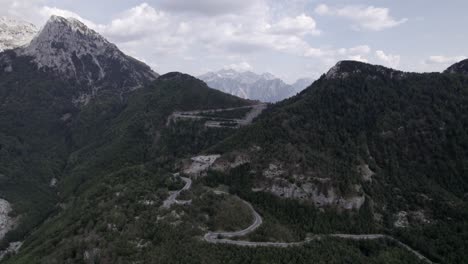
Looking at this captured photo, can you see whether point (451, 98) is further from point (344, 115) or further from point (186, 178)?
point (186, 178)

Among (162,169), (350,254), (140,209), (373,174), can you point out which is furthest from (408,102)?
(140,209)

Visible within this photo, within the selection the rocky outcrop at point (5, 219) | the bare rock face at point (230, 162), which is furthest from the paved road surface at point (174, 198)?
the rocky outcrop at point (5, 219)

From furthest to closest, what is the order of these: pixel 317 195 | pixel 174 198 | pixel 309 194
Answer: pixel 309 194 < pixel 317 195 < pixel 174 198

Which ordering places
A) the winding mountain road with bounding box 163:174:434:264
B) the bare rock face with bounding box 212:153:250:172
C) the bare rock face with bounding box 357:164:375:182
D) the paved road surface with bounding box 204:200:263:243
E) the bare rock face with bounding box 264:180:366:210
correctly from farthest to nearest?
the bare rock face with bounding box 212:153:250:172
the bare rock face with bounding box 357:164:375:182
the bare rock face with bounding box 264:180:366:210
the paved road surface with bounding box 204:200:263:243
the winding mountain road with bounding box 163:174:434:264

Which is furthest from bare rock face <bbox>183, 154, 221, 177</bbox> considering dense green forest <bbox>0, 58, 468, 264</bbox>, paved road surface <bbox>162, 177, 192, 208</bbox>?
paved road surface <bbox>162, 177, 192, 208</bbox>

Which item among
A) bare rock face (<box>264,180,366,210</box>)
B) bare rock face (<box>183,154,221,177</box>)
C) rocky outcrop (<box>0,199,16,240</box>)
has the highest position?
bare rock face (<box>183,154,221,177</box>)

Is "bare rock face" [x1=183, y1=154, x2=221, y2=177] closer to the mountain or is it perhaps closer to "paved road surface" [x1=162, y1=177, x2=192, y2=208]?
the mountain

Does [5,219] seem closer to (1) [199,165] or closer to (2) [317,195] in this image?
(1) [199,165]

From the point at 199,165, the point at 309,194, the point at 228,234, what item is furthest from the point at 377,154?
the point at 228,234
